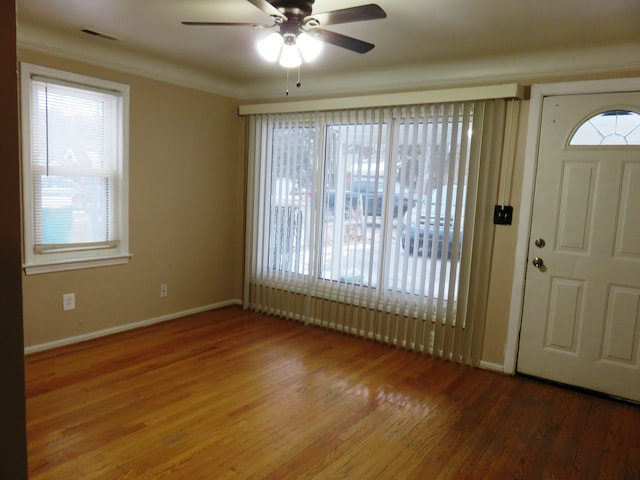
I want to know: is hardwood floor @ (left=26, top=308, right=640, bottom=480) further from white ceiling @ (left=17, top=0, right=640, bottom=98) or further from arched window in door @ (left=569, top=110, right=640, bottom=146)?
white ceiling @ (left=17, top=0, right=640, bottom=98)

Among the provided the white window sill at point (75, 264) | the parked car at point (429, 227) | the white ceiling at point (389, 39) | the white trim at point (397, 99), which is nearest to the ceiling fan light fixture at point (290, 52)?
the white ceiling at point (389, 39)

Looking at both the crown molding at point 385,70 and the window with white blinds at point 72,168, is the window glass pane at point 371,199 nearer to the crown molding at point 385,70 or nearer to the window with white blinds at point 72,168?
the crown molding at point 385,70

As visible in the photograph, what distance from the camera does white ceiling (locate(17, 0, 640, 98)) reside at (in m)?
2.53

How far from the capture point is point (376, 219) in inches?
155

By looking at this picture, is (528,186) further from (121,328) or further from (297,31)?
(121,328)

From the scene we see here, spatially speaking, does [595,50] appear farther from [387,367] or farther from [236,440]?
[236,440]

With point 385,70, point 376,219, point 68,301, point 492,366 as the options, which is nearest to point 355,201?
point 376,219

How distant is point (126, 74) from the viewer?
12.5 ft

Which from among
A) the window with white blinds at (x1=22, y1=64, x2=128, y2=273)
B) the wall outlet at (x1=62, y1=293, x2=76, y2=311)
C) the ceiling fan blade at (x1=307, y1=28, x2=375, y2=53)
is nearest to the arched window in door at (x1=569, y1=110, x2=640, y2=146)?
the ceiling fan blade at (x1=307, y1=28, x2=375, y2=53)

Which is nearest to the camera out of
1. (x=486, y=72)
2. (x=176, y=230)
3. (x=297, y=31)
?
(x=297, y=31)

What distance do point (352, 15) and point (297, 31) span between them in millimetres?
351

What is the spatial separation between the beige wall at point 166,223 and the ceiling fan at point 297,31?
6.37 feet

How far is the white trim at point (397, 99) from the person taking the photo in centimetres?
325

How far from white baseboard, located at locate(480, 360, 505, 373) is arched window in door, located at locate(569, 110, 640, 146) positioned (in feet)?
5.62
